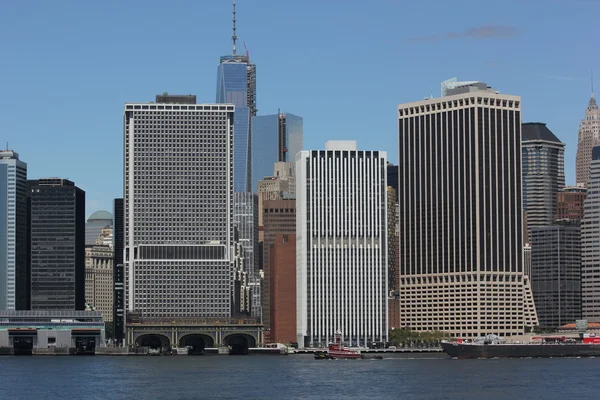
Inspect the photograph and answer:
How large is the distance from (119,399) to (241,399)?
1816cm

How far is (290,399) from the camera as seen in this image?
19925 centimetres

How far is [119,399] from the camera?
655ft

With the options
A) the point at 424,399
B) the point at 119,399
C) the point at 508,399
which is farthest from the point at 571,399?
the point at 119,399

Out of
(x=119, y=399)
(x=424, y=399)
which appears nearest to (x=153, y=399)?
(x=119, y=399)

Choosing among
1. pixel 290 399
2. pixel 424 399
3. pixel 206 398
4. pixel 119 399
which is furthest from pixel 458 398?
pixel 119 399

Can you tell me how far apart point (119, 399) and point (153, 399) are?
5506 mm

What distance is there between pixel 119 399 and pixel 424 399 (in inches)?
1770

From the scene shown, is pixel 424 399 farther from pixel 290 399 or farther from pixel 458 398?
pixel 290 399

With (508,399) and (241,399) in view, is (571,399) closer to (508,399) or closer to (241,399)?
(508,399)

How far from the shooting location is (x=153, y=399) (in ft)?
650

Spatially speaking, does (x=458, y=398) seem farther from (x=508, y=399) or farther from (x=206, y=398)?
(x=206, y=398)

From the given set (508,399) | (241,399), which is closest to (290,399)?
(241,399)

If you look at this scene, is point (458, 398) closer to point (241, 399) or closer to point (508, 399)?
point (508, 399)

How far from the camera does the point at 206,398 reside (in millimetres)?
198250
